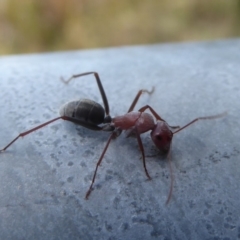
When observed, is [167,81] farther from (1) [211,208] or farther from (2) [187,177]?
(1) [211,208]

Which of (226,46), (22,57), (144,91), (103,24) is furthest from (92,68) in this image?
(103,24)

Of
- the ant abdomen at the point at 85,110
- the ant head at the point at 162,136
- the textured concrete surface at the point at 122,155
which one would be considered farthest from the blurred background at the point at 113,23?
the ant head at the point at 162,136

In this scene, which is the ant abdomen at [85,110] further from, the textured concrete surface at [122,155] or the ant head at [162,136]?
the ant head at [162,136]

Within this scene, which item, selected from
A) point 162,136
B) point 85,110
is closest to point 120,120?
point 85,110

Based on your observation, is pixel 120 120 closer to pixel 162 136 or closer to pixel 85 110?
pixel 85 110

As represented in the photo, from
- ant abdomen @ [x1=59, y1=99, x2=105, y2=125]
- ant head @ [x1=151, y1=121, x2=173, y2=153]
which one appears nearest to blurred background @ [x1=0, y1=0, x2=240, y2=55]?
ant abdomen @ [x1=59, y1=99, x2=105, y2=125]

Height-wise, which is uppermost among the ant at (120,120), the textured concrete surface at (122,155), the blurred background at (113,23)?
the textured concrete surface at (122,155)
